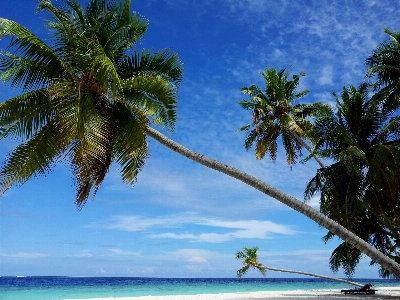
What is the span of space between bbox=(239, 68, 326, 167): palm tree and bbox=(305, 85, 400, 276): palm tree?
3.18 m

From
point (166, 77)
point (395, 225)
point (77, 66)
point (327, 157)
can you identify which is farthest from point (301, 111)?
point (77, 66)

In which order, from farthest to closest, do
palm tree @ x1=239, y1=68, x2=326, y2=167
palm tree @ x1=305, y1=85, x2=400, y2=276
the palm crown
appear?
palm tree @ x1=239, y1=68, x2=326, y2=167 < palm tree @ x1=305, y1=85, x2=400, y2=276 < the palm crown

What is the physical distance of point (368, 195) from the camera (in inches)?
728

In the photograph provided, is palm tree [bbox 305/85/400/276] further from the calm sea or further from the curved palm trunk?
the calm sea

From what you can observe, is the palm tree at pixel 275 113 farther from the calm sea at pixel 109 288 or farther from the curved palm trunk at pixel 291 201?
the calm sea at pixel 109 288

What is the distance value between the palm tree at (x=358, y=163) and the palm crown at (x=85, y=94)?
954cm

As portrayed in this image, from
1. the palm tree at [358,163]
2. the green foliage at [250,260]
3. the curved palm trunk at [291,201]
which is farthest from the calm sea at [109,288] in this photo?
the curved palm trunk at [291,201]

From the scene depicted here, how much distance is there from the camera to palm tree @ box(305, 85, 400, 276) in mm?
17062

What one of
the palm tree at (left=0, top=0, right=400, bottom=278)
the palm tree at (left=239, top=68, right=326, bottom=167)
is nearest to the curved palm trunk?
the palm tree at (left=0, top=0, right=400, bottom=278)

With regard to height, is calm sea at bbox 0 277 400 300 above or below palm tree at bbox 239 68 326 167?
below

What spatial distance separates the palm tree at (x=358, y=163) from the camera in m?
17.1

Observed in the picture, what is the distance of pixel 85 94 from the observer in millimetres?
9125

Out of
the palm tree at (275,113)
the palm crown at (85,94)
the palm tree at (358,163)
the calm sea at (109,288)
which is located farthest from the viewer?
the calm sea at (109,288)

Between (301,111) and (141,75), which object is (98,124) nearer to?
(141,75)
